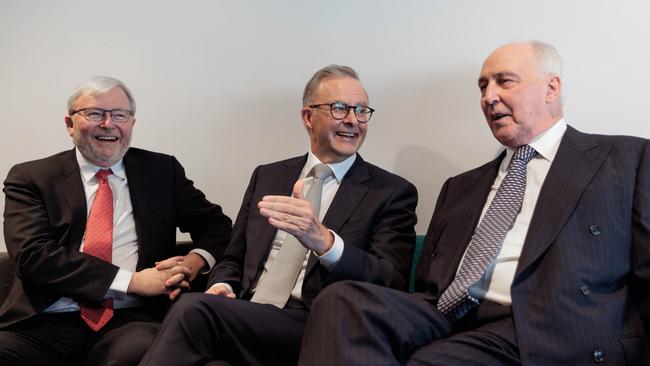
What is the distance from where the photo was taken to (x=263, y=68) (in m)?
3.03

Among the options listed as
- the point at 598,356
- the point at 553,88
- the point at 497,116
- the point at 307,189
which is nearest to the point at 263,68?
the point at 307,189

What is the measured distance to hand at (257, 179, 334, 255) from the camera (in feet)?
6.48

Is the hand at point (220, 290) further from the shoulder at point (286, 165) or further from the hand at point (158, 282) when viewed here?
the shoulder at point (286, 165)

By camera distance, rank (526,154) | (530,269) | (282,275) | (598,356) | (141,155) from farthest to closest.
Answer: (141,155) → (282,275) → (526,154) → (530,269) → (598,356)

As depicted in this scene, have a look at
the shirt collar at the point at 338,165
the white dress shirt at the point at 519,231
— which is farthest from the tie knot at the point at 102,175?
the white dress shirt at the point at 519,231

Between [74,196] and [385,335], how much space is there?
4.45ft

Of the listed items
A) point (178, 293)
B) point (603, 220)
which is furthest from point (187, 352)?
point (603, 220)

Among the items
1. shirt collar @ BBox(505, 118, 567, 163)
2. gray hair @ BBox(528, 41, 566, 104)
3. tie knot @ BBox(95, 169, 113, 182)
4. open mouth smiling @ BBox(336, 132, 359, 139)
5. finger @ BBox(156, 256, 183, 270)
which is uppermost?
gray hair @ BBox(528, 41, 566, 104)

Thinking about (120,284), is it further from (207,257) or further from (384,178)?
(384,178)

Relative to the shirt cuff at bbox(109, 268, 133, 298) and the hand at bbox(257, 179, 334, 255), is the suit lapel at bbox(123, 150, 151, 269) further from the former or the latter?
the hand at bbox(257, 179, 334, 255)

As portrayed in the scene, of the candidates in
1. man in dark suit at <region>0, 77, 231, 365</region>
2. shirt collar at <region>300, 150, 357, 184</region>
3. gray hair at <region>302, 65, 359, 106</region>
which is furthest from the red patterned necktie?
gray hair at <region>302, 65, 359, 106</region>

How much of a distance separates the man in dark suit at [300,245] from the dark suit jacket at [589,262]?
523 mm

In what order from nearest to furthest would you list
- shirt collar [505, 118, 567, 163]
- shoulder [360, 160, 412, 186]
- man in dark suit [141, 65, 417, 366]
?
man in dark suit [141, 65, 417, 366], shirt collar [505, 118, 567, 163], shoulder [360, 160, 412, 186]

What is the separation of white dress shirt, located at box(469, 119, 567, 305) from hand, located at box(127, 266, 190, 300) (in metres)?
1.05
